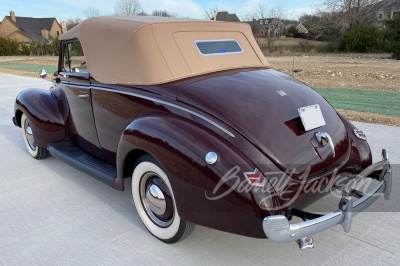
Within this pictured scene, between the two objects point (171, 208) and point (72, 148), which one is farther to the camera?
point (72, 148)

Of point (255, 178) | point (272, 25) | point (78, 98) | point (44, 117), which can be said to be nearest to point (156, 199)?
point (255, 178)

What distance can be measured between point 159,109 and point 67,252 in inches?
52.0

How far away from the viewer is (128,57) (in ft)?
9.96

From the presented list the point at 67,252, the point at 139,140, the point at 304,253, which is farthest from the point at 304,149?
the point at 67,252

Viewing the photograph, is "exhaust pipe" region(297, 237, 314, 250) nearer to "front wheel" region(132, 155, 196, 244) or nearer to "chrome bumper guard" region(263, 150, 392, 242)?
"chrome bumper guard" region(263, 150, 392, 242)

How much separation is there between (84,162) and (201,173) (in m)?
1.76

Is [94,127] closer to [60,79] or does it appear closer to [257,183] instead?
[60,79]

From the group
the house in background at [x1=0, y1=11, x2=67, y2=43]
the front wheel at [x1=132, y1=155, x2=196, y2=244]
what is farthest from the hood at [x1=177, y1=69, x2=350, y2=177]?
the house in background at [x1=0, y1=11, x2=67, y2=43]

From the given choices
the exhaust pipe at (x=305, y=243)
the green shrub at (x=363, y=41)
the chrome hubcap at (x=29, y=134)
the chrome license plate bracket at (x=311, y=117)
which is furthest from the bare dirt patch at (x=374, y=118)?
the green shrub at (x=363, y=41)

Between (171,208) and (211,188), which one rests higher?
(211,188)

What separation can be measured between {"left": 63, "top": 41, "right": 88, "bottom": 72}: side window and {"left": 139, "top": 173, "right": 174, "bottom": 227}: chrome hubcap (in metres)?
1.58

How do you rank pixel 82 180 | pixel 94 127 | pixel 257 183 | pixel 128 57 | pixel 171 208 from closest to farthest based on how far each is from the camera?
pixel 257 183 → pixel 171 208 → pixel 128 57 → pixel 94 127 → pixel 82 180

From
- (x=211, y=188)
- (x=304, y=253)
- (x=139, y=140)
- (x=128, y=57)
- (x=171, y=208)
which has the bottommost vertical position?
(x=304, y=253)

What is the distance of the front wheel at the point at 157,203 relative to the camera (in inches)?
99.1
